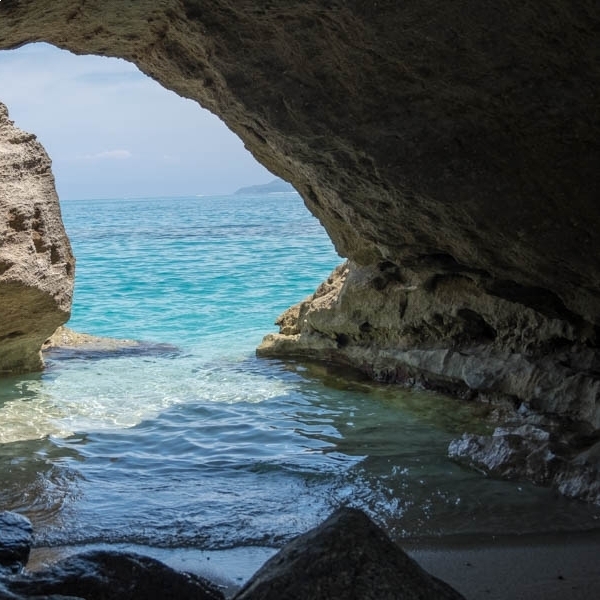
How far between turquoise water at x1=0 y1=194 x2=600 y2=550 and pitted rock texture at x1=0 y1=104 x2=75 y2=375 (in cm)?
82

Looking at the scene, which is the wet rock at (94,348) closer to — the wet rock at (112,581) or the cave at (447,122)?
the cave at (447,122)

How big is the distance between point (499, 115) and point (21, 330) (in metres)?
5.90

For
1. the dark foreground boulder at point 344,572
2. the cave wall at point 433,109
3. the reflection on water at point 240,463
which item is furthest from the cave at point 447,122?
the dark foreground boulder at point 344,572

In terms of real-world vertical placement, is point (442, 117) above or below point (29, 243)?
above

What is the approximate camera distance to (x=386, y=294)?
28.5 ft

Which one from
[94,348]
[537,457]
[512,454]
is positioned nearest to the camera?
[537,457]

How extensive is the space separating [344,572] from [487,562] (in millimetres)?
1515

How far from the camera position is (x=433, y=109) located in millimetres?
4891

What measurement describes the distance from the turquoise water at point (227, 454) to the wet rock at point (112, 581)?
3.72ft

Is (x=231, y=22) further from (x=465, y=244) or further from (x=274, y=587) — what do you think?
(x=274, y=587)

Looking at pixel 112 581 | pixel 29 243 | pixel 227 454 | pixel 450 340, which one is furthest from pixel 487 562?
pixel 29 243

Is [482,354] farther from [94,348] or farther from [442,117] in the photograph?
[94,348]

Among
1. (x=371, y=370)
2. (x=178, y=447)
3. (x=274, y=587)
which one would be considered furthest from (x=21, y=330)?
(x=274, y=587)

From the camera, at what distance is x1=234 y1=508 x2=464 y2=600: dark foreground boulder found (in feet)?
8.99
